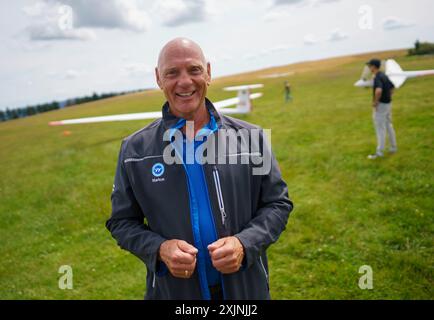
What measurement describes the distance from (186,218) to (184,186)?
0.63 feet

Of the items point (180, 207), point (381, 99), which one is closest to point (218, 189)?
point (180, 207)

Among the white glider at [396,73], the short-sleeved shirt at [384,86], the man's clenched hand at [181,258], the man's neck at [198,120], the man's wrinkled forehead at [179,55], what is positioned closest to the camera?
the man's clenched hand at [181,258]

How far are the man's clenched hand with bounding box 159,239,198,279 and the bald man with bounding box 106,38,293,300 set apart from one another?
3 centimetres

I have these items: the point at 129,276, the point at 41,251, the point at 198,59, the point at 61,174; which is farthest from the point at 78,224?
the point at 198,59

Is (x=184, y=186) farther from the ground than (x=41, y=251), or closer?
farther from the ground

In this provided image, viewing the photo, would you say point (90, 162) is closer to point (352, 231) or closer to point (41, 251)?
point (41, 251)

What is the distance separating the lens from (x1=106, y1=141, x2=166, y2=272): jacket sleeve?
6.10ft

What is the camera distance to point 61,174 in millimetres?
12211

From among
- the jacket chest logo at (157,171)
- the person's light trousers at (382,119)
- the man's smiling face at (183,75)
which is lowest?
the person's light trousers at (382,119)

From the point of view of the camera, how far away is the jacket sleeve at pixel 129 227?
1.86 metres

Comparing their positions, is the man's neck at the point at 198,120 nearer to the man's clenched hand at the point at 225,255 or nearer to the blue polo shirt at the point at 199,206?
the blue polo shirt at the point at 199,206

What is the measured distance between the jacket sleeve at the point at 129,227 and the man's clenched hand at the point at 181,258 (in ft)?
0.43

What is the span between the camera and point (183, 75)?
1860mm

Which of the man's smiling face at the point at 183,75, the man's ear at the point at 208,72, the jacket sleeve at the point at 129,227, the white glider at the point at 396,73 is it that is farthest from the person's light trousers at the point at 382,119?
the white glider at the point at 396,73
